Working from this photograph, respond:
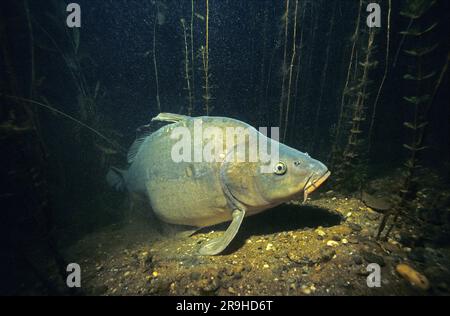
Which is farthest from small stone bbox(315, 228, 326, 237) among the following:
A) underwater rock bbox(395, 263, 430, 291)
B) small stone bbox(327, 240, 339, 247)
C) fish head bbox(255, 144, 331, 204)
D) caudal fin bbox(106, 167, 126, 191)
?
caudal fin bbox(106, 167, 126, 191)

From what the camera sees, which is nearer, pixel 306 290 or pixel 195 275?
pixel 306 290

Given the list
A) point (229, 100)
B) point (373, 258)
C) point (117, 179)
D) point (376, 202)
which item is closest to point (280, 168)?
point (373, 258)

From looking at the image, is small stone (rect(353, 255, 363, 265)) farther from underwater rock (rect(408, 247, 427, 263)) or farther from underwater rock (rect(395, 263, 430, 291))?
underwater rock (rect(408, 247, 427, 263))

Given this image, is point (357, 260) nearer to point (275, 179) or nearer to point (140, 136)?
point (275, 179)

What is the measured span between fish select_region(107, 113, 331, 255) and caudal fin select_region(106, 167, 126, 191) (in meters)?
0.85

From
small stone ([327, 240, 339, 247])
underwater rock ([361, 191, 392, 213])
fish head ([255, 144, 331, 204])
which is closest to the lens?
small stone ([327, 240, 339, 247])

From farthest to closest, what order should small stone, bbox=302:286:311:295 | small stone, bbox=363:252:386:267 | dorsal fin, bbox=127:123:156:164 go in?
dorsal fin, bbox=127:123:156:164
small stone, bbox=363:252:386:267
small stone, bbox=302:286:311:295

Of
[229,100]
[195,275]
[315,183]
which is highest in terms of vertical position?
[229,100]

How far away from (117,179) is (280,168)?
14.1 feet

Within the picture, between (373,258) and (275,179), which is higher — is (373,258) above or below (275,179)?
below

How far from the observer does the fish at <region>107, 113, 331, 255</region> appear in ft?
10.7

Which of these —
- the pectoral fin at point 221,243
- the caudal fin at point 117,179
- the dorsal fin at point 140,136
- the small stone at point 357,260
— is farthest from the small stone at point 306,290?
the caudal fin at point 117,179

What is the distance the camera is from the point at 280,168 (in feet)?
10.8

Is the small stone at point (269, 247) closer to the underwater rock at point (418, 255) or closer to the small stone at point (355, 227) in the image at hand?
the small stone at point (355, 227)
